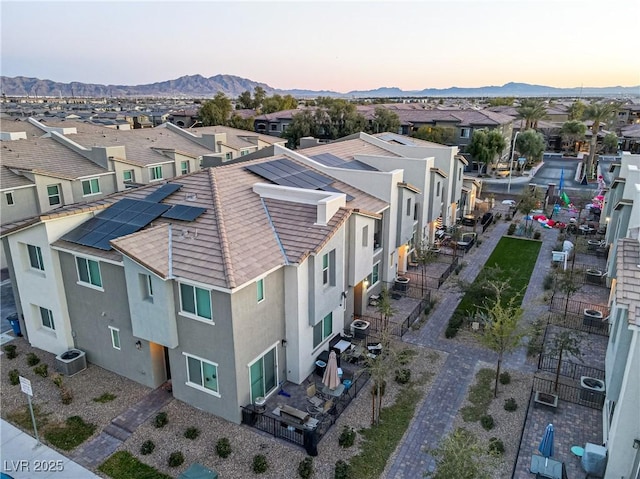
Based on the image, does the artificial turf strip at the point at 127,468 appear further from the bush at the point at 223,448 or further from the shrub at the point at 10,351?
the shrub at the point at 10,351

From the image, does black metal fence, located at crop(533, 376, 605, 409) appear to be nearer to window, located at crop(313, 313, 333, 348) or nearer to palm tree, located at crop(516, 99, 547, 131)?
window, located at crop(313, 313, 333, 348)

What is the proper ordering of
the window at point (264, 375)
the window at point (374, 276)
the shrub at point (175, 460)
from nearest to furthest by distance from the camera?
1. the shrub at point (175, 460)
2. the window at point (264, 375)
3. the window at point (374, 276)

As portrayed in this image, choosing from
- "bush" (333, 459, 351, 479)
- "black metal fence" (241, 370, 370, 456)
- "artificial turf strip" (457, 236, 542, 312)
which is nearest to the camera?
"bush" (333, 459, 351, 479)

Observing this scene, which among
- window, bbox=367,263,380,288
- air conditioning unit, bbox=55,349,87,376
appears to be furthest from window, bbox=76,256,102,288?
window, bbox=367,263,380,288

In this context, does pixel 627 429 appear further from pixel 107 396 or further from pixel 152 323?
pixel 107 396

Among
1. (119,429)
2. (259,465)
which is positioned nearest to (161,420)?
(119,429)

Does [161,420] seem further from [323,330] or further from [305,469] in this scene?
[323,330]

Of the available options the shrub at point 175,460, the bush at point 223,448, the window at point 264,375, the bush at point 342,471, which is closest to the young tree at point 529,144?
the window at point 264,375
